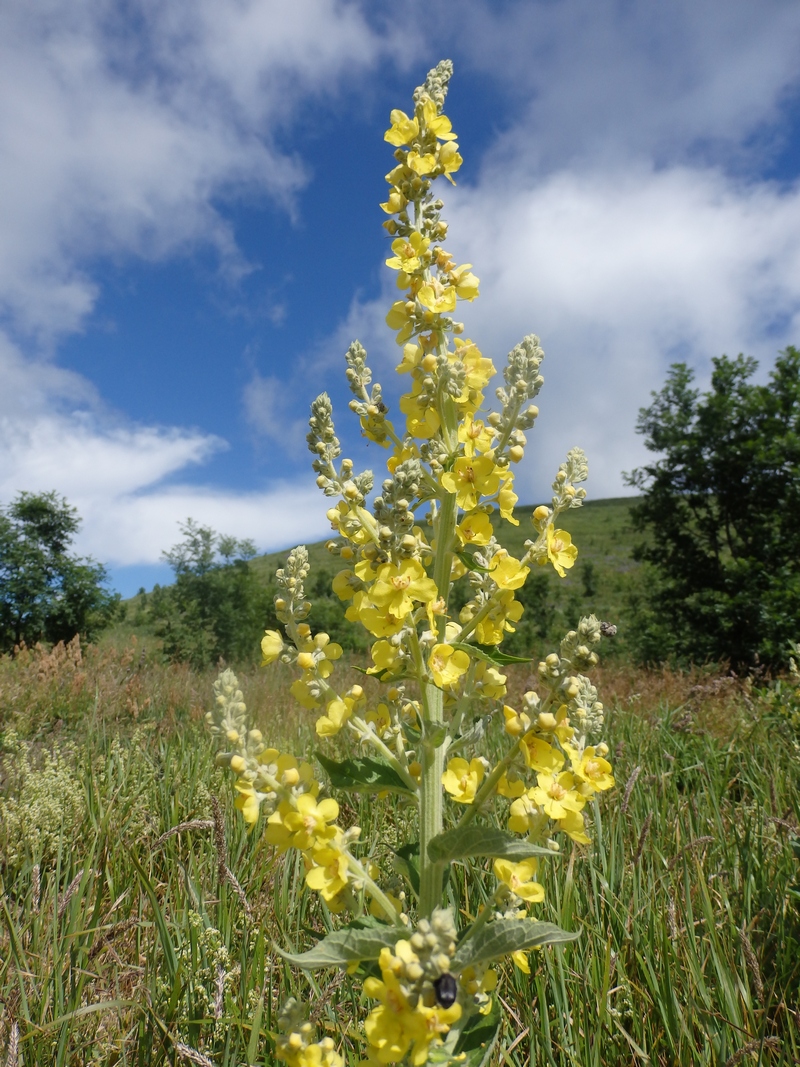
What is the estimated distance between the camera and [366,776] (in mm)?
1688

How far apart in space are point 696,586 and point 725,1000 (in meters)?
18.7

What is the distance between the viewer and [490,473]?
1.81 metres

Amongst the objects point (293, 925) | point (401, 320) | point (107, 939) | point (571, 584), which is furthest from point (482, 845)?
point (571, 584)

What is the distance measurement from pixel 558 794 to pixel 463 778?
292 mm

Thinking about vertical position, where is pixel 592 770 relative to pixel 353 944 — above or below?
above

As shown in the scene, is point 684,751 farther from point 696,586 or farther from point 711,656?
point 696,586

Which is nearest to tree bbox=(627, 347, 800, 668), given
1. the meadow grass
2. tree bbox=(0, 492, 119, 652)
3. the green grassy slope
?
the green grassy slope

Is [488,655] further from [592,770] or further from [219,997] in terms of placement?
[219,997]

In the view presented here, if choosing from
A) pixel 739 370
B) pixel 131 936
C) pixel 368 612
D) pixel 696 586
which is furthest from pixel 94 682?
pixel 739 370

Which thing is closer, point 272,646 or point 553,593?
point 272,646

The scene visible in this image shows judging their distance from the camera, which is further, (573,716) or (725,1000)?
(725,1000)

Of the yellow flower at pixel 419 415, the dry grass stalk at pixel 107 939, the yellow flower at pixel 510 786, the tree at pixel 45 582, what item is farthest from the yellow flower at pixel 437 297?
the tree at pixel 45 582

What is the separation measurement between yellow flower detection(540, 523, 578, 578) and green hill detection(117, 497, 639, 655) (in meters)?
0.13

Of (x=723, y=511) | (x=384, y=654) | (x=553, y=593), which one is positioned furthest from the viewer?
(x=553, y=593)
